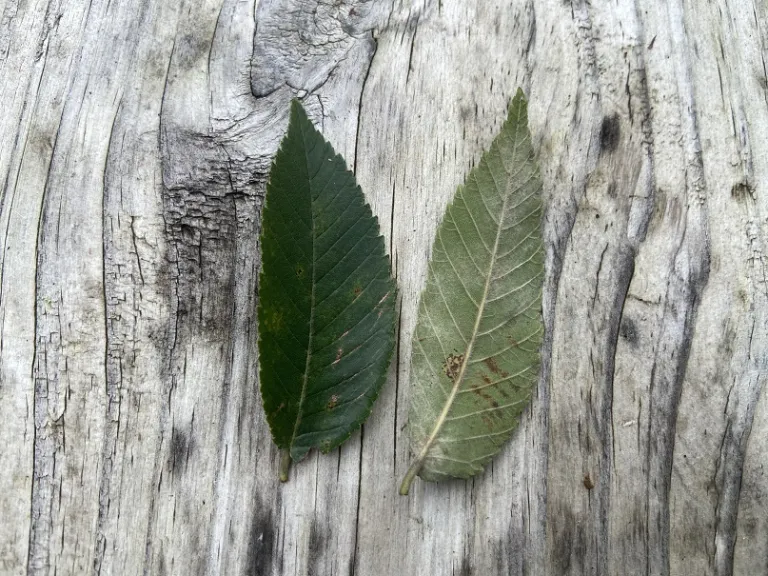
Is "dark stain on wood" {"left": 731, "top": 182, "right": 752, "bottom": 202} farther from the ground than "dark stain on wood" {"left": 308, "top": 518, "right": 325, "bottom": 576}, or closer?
farther from the ground

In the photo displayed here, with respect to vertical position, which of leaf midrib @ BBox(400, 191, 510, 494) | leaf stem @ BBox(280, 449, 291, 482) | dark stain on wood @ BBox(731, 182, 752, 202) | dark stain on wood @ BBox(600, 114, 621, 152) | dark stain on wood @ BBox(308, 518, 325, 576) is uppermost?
dark stain on wood @ BBox(600, 114, 621, 152)

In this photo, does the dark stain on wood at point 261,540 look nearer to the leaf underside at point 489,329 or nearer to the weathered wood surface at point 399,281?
the weathered wood surface at point 399,281

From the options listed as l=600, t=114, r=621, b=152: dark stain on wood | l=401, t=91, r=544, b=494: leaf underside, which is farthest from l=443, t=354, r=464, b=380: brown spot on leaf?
l=600, t=114, r=621, b=152: dark stain on wood

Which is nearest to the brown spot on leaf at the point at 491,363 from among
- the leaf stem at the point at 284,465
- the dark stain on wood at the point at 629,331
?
the dark stain on wood at the point at 629,331

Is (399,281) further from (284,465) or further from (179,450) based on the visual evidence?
(179,450)

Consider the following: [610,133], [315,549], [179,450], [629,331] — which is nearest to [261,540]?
[315,549]

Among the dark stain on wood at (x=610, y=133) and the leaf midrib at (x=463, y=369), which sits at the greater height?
the dark stain on wood at (x=610, y=133)

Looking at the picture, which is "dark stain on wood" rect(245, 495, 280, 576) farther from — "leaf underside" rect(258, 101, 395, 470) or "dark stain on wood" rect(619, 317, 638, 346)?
"dark stain on wood" rect(619, 317, 638, 346)
